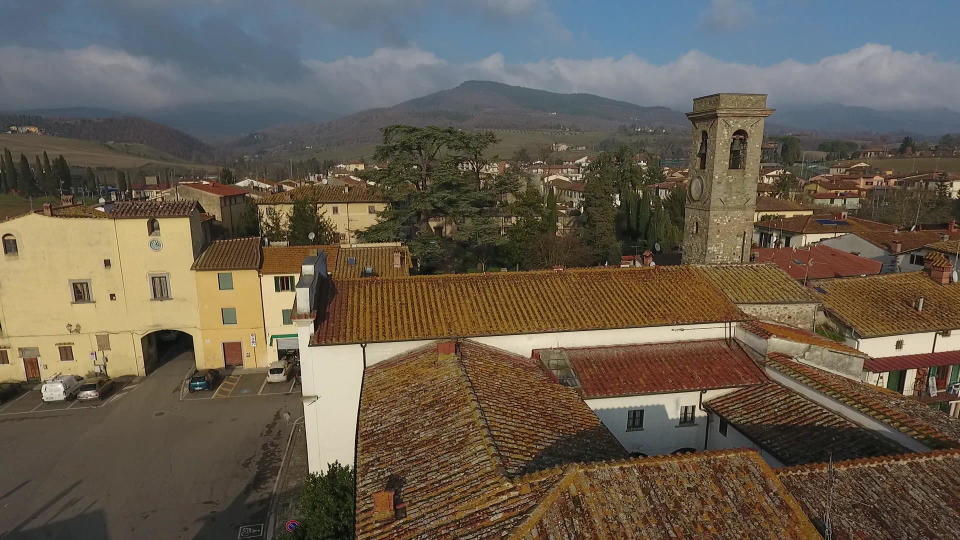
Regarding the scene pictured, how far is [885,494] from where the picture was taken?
8.53 m

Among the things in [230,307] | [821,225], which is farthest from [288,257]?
[821,225]

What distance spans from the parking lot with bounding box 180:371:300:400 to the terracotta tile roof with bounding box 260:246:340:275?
5.42 m

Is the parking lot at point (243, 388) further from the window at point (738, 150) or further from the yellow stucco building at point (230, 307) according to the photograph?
the window at point (738, 150)

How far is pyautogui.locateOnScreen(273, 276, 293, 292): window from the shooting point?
28.4 meters

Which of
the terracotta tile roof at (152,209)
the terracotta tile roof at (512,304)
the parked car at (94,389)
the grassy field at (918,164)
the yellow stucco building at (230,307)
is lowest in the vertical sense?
the parked car at (94,389)

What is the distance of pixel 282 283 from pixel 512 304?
16.2 metres

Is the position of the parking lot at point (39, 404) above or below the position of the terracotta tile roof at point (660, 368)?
below

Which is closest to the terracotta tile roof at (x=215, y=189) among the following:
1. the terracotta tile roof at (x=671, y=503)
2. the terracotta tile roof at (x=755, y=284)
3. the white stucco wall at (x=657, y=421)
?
the terracotta tile roof at (x=755, y=284)

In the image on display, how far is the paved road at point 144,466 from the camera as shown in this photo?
16984 mm

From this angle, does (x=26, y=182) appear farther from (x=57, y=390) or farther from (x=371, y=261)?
(x=371, y=261)

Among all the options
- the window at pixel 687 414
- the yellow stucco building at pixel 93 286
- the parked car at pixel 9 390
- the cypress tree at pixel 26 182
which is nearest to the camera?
the window at pixel 687 414

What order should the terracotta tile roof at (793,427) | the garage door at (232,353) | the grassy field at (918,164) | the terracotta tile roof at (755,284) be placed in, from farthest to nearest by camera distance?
the grassy field at (918,164)
the garage door at (232,353)
the terracotta tile roof at (755,284)
the terracotta tile roof at (793,427)

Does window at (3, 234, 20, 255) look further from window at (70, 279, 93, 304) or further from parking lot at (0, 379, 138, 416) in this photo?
parking lot at (0, 379, 138, 416)

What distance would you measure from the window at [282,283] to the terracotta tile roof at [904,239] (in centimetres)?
3606
